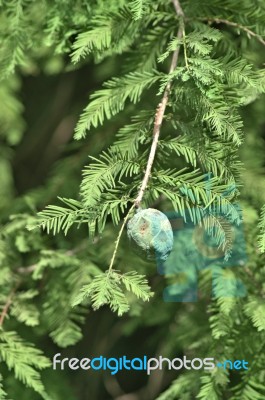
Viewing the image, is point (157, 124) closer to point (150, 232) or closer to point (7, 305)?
point (150, 232)

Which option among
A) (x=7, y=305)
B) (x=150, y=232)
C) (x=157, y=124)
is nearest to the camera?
(x=150, y=232)

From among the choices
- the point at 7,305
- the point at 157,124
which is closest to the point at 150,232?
the point at 157,124

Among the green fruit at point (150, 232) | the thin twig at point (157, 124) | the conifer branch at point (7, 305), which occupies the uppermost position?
the thin twig at point (157, 124)

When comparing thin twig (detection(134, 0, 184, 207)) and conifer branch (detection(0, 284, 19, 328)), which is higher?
thin twig (detection(134, 0, 184, 207))

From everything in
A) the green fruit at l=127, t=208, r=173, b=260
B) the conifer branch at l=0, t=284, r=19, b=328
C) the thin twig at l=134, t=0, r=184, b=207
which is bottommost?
the conifer branch at l=0, t=284, r=19, b=328

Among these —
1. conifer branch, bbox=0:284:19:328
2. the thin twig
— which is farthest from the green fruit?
conifer branch, bbox=0:284:19:328

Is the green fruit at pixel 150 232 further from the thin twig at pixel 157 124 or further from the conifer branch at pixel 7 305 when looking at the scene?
the conifer branch at pixel 7 305

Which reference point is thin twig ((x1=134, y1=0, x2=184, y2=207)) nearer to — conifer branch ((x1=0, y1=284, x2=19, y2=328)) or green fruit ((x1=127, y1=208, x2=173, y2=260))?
green fruit ((x1=127, y1=208, x2=173, y2=260))

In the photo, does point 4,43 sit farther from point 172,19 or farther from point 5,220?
point 5,220

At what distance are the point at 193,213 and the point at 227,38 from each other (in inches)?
18.4

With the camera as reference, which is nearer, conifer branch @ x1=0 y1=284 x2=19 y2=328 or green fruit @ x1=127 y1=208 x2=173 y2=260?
green fruit @ x1=127 y1=208 x2=173 y2=260

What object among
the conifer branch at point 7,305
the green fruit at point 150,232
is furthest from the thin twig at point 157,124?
the conifer branch at point 7,305

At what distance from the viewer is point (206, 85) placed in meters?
0.98

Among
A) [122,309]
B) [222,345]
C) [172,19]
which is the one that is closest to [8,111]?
[172,19]
